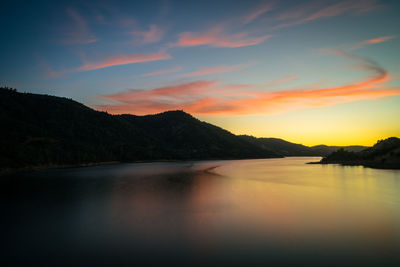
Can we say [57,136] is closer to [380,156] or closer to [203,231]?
[380,156]

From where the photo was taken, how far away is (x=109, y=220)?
70.8 ft

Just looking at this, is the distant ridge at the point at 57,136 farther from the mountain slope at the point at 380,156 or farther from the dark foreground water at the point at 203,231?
the mountain slope at the point at 380,156

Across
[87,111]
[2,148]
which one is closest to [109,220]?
[2,148]

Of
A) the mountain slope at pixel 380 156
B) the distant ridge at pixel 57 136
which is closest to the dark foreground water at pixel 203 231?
the mountain slope at pixel 380 156

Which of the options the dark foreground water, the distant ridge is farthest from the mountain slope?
the distant ridge

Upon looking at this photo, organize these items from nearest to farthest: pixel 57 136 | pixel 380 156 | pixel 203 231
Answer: pixel 203 231 → pixel 380 156 → pixel 57 136

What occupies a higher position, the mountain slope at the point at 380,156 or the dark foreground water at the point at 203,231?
the mountain slope at the point at 380,156

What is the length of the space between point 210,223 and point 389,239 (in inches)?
438

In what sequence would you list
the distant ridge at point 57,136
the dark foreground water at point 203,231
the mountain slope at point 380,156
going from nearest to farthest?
the dark foreground water at point 203,231
the mountain slope at point 380,156
the distant ridge at point 57,136

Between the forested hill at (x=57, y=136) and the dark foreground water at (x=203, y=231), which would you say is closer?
the dark foreground water at (x=203, y=231)

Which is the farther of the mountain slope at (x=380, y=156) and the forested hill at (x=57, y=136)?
the forested hill at (x=57, y=136)

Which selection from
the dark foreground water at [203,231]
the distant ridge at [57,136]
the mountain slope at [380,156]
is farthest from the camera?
the distant ridge at [57,136]

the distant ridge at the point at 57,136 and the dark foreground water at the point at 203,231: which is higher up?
the distant ridge at the point at 57,136

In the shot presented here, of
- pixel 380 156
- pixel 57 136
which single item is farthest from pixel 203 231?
pixel 57 136
